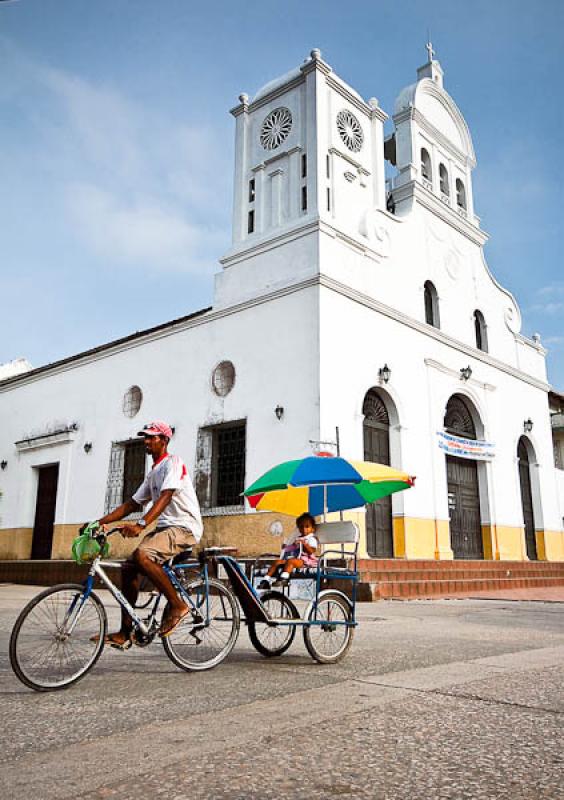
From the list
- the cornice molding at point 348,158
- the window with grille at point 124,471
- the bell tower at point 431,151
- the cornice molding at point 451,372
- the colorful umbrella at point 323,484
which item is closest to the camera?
the colorful umbrella at point 323,484

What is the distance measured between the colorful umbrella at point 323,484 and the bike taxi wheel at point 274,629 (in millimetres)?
1169

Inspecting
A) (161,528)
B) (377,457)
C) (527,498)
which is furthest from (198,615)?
(527,498)

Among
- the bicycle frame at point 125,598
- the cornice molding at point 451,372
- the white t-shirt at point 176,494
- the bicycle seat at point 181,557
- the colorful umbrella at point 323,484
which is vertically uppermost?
the cornice molding at point 451,372

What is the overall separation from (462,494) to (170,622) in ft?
46.3

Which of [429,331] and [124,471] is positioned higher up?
[429,331]

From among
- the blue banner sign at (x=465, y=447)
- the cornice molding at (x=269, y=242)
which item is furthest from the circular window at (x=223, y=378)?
the blue banner sign at (x=465, y=447)

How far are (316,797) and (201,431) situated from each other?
1348cm

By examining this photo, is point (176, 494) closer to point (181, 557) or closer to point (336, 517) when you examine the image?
point (181, 557)

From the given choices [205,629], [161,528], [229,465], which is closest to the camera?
[161,528]

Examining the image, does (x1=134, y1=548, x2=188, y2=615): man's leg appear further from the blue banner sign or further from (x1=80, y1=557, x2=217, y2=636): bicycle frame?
the blue banner sign

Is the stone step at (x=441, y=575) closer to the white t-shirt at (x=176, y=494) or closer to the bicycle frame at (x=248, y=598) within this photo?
the bicycle frame at (x=248, y=598)

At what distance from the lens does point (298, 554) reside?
551 cm

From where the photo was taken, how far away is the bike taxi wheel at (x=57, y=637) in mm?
3611

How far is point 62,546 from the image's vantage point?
58.4 feet
